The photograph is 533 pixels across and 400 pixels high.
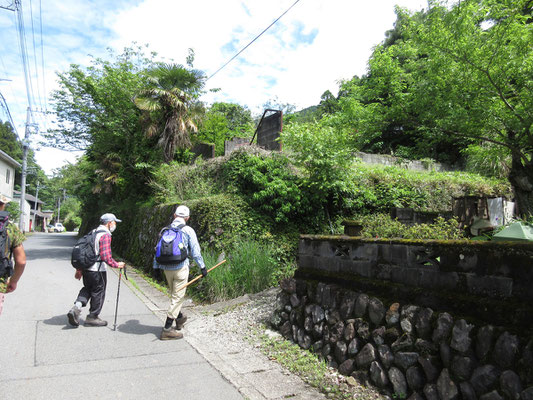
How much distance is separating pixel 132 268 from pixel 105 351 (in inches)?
331

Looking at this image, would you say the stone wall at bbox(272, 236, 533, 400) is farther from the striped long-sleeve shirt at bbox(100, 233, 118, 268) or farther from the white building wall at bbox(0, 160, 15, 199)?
the white building wall at bbox(0, 160, 15, 199)

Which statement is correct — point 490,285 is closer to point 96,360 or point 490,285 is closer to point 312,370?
point 312,370

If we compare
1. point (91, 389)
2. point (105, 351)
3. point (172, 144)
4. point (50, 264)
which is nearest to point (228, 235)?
point (105, 351)

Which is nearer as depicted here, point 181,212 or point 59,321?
point 181,212

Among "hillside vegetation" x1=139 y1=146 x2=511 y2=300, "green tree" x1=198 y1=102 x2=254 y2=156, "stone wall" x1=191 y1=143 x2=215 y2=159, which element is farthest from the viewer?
"green tree" x1=198 y1=102 x2=254 y2=156

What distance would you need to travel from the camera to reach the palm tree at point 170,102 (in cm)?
1416

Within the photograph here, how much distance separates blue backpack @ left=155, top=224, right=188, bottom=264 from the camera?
5.50 metres

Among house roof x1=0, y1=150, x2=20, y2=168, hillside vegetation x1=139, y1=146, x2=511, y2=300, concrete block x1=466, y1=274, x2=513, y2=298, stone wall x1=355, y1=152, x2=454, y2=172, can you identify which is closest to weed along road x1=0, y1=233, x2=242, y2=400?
hillside vegetation x1=139, y1=146, x2=511, y2=300

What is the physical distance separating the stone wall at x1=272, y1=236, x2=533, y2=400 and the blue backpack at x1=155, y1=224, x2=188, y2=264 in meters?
1.98

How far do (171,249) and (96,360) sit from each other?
1694 mm

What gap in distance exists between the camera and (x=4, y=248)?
3.44m

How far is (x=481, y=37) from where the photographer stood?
22.0ft

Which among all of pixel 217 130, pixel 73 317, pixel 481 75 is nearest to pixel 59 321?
pixel 73 317

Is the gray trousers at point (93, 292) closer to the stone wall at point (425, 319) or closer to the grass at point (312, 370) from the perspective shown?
the grass at point (312, 370)
